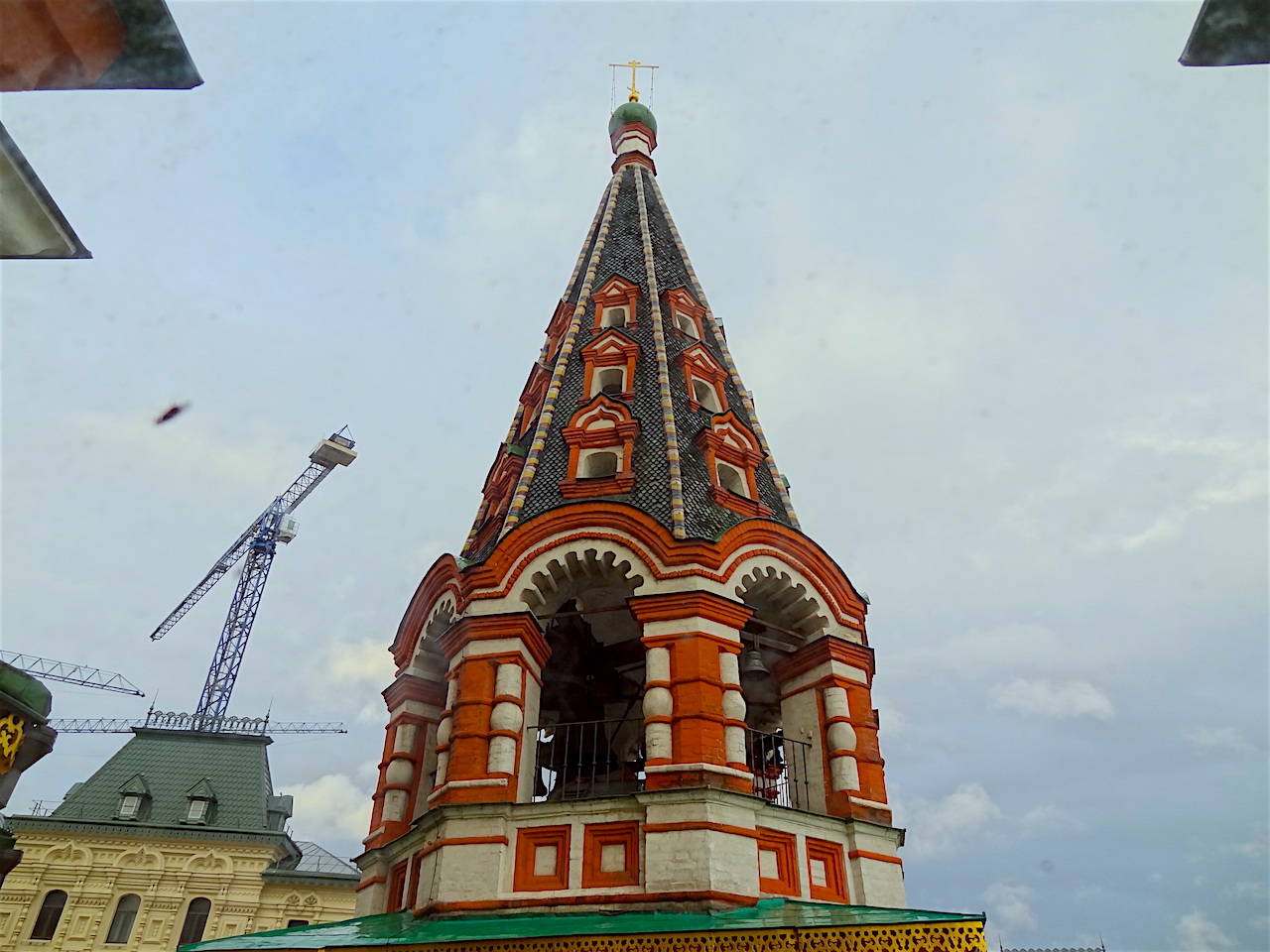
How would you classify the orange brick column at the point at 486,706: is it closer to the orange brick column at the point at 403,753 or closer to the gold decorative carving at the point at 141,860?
the orange brick column at the point at 403,753

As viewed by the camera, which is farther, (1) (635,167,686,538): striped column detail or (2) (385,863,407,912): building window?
(1) (635,167,686,538): striped column detail

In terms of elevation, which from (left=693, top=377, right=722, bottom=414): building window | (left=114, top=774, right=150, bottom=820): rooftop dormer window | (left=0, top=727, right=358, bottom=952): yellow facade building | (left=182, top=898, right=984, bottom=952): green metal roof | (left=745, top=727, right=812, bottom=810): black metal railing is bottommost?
(left=182, top=898, right=984, bottom=952): green metal roof

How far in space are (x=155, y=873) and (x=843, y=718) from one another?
21696 mm

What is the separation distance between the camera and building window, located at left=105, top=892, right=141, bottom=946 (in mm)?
23750

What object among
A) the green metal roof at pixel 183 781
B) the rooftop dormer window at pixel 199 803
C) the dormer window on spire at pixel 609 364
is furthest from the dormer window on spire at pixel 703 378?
the rooftop dormer window at pixel 199 803

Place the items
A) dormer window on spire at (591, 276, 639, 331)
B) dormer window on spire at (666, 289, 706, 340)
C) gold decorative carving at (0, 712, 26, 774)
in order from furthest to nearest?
dormer window on spire at (666, 289, 706, 340) → dormer window on spire at (591, 276, 639, 331) → gold decorative carving at (0, 712, 26, 774)

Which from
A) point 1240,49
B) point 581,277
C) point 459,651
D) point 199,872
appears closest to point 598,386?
point 581,277

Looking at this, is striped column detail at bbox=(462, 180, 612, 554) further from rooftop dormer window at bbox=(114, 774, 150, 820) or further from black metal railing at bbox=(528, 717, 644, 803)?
rooftop dormer window at bbox=(114, 774, 150, 820)

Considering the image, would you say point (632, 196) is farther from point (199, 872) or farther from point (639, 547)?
point (199, 872)

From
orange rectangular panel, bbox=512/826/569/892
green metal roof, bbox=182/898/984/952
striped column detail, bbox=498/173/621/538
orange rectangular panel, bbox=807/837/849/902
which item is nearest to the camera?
green metal roof, bbox=182/898/984/952

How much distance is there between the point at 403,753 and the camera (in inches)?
493

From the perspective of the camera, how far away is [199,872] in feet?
81.8

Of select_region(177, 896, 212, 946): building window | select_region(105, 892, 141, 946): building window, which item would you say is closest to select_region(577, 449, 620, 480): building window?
select_region(177, 896, 212, 946): building window

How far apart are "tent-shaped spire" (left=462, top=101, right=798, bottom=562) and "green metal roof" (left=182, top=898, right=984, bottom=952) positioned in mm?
4574
